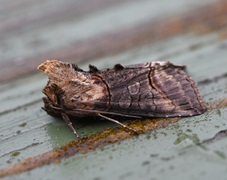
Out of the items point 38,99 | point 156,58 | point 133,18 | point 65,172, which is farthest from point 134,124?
point 133,18

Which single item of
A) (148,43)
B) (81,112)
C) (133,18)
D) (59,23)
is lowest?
(81,112)

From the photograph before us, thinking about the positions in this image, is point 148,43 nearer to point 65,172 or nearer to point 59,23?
point 59,23

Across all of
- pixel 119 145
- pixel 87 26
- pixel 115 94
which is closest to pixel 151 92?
pixel 115 94

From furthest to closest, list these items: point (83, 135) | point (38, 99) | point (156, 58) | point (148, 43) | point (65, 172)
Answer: point (148, 43), point (156, 58), point (38, 99), point (83, 135), point (65, 172)

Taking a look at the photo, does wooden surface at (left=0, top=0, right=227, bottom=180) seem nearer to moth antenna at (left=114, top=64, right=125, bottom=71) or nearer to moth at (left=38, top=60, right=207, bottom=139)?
moth at (left=38, top=60, right=207, bottom=139)

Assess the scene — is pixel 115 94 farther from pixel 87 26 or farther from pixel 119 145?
pixel 87 26

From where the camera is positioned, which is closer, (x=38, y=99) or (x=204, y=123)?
(x=204, y=123)

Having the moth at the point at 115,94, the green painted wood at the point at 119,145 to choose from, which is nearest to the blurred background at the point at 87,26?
the green painted wood at the point at 119,145
